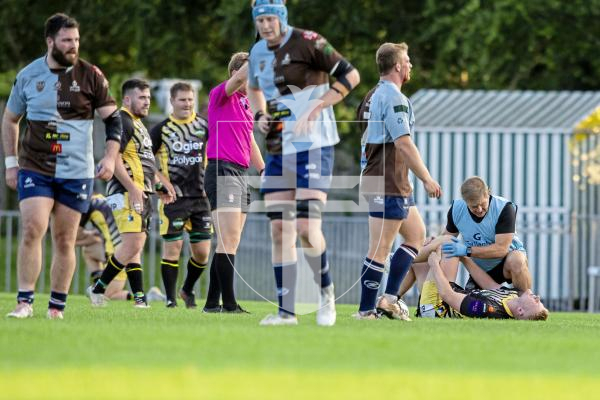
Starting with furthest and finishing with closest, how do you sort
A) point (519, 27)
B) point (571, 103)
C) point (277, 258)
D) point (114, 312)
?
1. point (519, 27)
2. point (571, 103)
3. point (114, 312)
4. point (277, 258)

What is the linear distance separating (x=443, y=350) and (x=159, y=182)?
5.75m

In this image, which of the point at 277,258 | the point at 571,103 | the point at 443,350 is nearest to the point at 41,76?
the point at 277,258

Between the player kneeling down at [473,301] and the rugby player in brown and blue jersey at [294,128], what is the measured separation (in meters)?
3.01

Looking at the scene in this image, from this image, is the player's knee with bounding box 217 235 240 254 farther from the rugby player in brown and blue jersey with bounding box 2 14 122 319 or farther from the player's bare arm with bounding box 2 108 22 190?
the player's bare arm with bounding box 2 108 22 190

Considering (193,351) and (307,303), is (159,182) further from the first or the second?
(193,351)

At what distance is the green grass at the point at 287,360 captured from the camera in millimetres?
6266

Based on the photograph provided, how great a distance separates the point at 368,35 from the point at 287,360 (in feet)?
67.2

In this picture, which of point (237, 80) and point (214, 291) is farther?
point (214, 291)

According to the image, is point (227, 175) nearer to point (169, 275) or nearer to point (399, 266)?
point (399, 266)

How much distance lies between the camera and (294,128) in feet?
30.4

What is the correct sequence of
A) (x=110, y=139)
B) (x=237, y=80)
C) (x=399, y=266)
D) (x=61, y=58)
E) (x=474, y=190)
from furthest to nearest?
(x=474, y=190)
(x=237, y=80)
(x=399, y=266)
(x=110, y=139)
(x=61, y=58)

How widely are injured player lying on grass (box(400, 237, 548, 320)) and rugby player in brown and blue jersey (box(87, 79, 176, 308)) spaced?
246cm

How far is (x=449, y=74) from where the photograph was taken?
92.0ft

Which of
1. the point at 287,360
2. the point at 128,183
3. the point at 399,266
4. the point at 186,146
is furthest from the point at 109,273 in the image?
the point at 287,360
